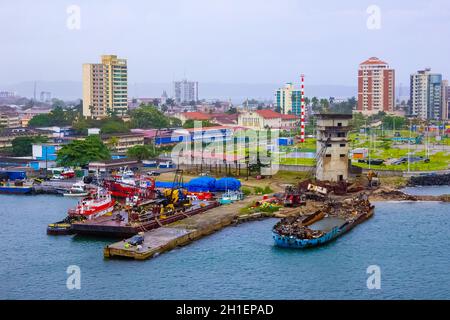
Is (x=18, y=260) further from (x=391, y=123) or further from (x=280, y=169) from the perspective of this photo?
(x=391, y=123)

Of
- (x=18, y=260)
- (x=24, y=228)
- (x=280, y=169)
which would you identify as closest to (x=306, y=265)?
(x=18, y=260)

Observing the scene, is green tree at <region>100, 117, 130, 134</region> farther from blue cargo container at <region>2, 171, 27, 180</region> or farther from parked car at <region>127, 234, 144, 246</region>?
parked car at <region>127, 234, 144, 246</region>

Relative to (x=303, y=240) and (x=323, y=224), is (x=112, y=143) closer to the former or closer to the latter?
(x=323, y=224)

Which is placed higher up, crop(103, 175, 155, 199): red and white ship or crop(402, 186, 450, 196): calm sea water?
crop(103, 175, 155, 199): red and white ship

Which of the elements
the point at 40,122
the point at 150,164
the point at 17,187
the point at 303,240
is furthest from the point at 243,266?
the point at 40,122

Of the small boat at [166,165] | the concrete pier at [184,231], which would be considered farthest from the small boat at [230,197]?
the small boat at [166,165]

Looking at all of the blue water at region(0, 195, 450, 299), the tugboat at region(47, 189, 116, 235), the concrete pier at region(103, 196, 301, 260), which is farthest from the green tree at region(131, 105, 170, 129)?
the blue water at region(0, 195, 450, 299)

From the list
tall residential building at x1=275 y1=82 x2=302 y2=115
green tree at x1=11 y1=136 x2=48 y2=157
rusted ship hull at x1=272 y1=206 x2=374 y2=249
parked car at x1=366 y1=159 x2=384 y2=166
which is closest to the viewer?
rusted ship hull at x1=272 y1=206 x2=374 y2=249

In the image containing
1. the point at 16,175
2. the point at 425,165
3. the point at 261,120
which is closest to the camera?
the point at 16,175
